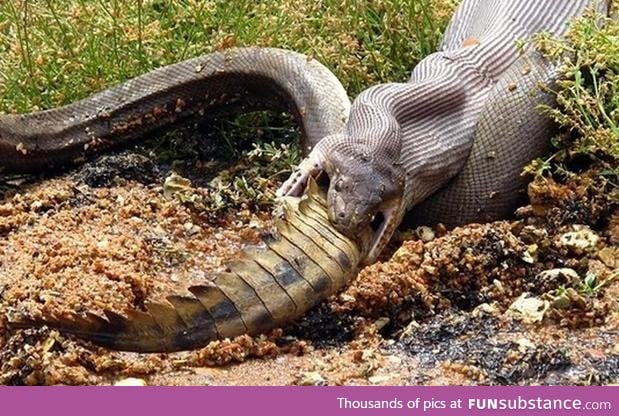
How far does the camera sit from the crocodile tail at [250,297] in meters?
4.70

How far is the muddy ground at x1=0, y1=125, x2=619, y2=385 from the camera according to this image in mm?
4676

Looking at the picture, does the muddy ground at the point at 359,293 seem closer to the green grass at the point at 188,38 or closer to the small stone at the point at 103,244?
the small stone at the point at 103,244

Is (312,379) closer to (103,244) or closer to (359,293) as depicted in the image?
(359,293)

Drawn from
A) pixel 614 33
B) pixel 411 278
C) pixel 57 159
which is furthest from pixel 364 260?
pixel 57 159

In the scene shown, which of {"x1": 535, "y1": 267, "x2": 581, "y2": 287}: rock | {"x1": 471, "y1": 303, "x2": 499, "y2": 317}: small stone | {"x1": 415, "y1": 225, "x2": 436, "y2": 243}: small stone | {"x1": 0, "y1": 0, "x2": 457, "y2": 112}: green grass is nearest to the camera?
{"x1": 471, "y1": 303, "x2": 499, "y2": 317}: small stone

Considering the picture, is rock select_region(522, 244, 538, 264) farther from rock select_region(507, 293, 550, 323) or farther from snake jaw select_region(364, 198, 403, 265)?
snake jaw select_region(364, 198, 403, 265)

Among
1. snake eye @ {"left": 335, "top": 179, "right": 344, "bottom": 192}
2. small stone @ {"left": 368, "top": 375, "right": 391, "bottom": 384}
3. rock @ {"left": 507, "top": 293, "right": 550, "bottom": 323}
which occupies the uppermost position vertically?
snake eye @ {"left": 335, "top": 179, "right": 344, "bottom": 192}

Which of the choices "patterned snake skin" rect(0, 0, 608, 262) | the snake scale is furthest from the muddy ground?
"patterned snake skin" rect(0, 0, 608, 262)

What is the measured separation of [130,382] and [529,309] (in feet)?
5.64

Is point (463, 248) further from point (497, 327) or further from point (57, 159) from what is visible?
point (57, 159)

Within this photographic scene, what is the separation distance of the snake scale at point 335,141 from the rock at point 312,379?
362 mm

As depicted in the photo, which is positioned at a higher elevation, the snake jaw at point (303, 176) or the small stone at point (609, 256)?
the snake jaw at point (303, 176)

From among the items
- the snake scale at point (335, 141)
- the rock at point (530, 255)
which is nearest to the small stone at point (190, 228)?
the snake scale at point (335, 141)

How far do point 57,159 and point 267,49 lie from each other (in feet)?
4.58
